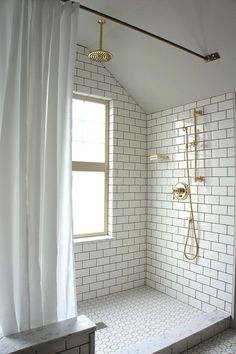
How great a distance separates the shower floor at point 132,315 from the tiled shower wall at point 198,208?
0.17 m

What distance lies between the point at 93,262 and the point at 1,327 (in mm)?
1526

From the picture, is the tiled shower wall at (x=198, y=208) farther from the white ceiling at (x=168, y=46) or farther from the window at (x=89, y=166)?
the window at (x=89, y=166)

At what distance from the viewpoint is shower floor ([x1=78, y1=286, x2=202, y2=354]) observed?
2.08 m

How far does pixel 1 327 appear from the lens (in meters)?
1.33

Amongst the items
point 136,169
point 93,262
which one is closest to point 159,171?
point 136,169

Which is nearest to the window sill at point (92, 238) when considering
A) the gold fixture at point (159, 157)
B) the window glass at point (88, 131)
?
the window glass at point (88, 131)

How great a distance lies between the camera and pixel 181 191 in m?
2.75

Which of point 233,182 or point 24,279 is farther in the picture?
point 233,182

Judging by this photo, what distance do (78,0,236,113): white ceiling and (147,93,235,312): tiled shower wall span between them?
0.20 metres

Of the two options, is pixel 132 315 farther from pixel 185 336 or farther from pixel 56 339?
pixel 56 339

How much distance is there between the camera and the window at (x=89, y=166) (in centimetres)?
285

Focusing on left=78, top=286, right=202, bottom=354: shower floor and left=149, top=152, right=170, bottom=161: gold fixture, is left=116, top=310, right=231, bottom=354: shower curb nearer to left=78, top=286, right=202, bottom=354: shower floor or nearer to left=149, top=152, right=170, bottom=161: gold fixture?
left=78, top=286, right=202, bottom=354: shower floor

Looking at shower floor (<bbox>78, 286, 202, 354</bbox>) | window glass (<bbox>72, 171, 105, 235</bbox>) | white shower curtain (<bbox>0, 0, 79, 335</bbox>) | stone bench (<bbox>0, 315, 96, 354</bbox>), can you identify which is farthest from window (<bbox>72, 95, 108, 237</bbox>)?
stone bench (<bbox>0, 315, 96, 354</bbox>)

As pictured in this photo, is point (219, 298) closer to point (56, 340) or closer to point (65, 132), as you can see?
point (56, 340)
